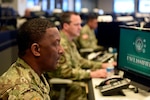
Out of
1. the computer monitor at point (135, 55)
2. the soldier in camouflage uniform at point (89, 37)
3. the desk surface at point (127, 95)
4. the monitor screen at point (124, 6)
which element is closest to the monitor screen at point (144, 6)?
the monitor screen at point (124, 6)

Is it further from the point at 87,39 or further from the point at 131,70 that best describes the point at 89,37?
the point at 131,70

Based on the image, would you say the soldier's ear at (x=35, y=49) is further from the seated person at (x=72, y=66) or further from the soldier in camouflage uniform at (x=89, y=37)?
the soldier in camouflage uniform at (x=89, y=37)

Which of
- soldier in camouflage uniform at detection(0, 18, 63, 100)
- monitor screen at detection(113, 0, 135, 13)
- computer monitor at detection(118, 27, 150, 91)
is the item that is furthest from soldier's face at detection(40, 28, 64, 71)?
monitor screen at detection(113, 0, 135, 13)

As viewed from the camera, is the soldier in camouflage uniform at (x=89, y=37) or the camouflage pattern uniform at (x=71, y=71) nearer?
the camouflage pattern uniform at (x=71, y=71)

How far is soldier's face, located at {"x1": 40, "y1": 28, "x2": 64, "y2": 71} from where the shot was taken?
130cm

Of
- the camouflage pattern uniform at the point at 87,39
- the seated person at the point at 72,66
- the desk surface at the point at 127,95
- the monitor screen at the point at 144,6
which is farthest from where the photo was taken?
the monitor screen at the point at 144,6

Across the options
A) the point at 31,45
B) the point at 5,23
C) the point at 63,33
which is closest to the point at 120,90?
the point at 31,45

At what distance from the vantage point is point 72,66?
9.00 ft

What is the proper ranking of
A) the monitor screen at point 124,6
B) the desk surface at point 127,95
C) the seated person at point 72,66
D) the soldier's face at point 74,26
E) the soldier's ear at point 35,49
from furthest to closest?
the monitor screen at point 124,6
the soldier's face at point 74,26
the seated person at point 72,66
the desk surface at point 127,95
the soldier's ear at point 35,49

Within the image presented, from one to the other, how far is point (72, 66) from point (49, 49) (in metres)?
1.43

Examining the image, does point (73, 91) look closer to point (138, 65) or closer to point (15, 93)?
point (138, 65)

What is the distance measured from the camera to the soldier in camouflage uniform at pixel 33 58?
1201 mm

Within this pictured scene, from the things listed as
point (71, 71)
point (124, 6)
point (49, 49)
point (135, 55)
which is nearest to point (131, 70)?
point (135, 55)

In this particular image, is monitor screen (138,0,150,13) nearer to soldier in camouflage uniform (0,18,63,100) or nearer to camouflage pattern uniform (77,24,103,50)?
camouflage pattern uniform (77,24,103,50)
